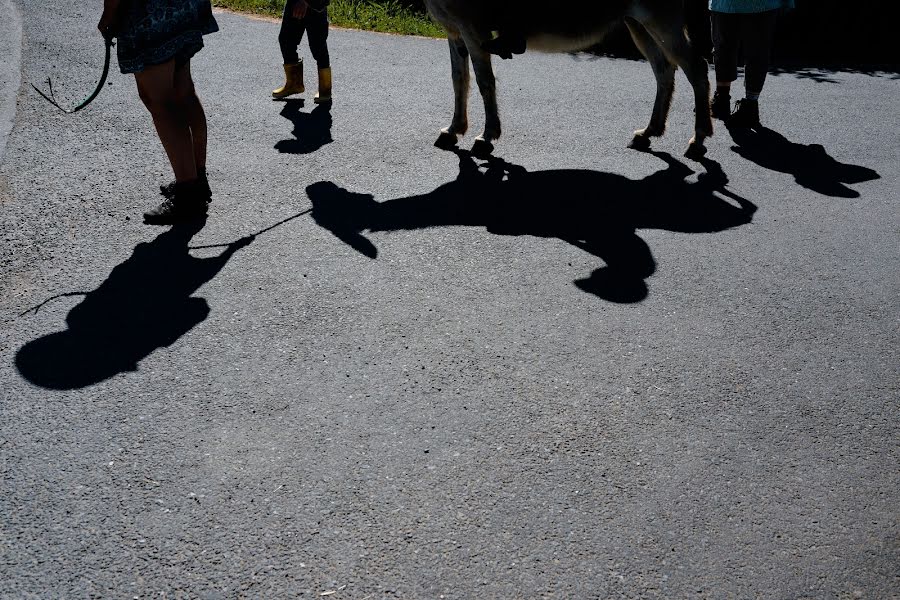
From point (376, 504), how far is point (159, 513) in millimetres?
740

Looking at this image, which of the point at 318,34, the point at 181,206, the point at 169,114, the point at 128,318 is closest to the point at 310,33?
the point at 318,34

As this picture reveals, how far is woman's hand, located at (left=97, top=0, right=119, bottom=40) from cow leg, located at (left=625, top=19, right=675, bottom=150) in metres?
4.00

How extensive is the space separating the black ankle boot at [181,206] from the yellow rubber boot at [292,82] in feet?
8.56

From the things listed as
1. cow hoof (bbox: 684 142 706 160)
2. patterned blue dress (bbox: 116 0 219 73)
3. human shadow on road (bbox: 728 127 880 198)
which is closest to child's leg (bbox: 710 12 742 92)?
human shadow on road (bbox: 728 127 880 198)

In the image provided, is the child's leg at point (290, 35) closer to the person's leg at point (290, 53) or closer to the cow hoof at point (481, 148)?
the person's leg at point (290, 53)

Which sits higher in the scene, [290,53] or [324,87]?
[290,53]

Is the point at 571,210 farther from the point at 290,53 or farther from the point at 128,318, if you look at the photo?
the point at 290,53

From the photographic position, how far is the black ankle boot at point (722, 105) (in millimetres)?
7875

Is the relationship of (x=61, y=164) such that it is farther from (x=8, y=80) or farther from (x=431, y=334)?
(x=431, y=334)

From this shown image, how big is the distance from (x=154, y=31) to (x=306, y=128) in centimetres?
225

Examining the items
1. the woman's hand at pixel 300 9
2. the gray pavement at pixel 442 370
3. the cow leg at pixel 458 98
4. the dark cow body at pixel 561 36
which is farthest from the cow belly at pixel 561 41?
the woman's hand at pixel 300 9

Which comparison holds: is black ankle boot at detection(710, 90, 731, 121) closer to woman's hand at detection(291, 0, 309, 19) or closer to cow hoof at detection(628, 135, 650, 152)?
Result: cow hoof at detection(628, 135, 650, 152)

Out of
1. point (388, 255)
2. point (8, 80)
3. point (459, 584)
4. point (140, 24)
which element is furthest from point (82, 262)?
point (8, 80)

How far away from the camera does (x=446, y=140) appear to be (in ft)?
21.8
